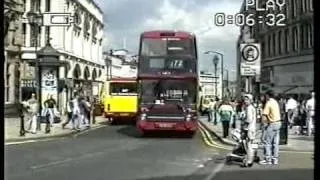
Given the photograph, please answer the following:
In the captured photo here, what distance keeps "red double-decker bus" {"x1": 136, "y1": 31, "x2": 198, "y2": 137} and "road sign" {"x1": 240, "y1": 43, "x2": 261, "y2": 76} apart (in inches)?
261

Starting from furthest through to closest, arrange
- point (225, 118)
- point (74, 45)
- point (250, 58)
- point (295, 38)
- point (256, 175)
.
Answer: point (74, 45), point (295, 38), point (225, 118), point (250, 58), point (256, 175)

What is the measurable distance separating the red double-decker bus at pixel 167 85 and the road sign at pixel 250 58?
21.7 ft

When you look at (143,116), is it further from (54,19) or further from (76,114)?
(76,114)

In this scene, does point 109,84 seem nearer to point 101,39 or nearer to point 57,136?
point 57,136

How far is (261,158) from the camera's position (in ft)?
58.0

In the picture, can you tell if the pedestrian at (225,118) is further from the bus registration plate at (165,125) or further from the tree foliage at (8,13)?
the tree foliage at (8,13)

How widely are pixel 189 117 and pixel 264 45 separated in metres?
54.8

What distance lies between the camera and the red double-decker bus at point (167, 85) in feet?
90.8

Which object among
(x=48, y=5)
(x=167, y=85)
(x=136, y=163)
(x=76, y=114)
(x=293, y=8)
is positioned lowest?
(x=136, y=163)

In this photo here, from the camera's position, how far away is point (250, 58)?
20875 mm

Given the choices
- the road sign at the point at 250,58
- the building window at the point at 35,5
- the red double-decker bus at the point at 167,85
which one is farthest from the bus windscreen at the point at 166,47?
the building window at the point at 35,5

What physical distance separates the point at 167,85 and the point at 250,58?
7.39m

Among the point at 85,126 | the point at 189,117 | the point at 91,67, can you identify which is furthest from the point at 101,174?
the point at 91,67

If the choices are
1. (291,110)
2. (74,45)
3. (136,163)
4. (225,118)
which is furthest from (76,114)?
(74,45)
